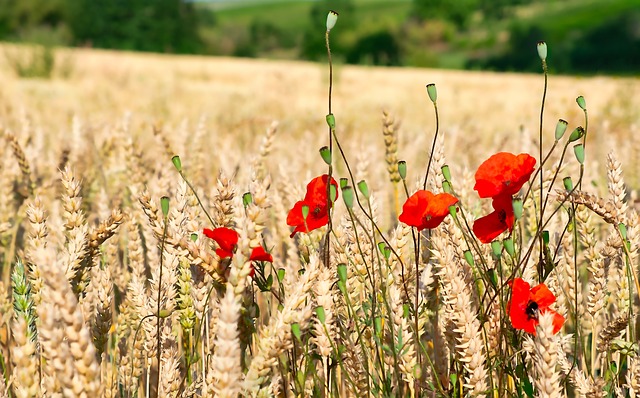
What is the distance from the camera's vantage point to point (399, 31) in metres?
56.4

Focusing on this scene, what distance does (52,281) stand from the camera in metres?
0.74

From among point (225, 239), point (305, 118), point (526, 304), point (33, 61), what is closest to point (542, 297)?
point (526, 304)

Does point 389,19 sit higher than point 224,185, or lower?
higher

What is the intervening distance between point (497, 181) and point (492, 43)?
56733 millimetres

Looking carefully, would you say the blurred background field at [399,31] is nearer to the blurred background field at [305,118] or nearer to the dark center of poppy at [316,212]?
the blurred background field at [305,118]

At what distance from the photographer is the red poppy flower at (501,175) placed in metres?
1.14

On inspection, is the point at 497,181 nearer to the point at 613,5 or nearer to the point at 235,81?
the point at 235,81

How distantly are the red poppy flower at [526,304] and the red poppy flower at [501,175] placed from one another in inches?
5.8

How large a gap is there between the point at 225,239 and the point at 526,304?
0.47 metres

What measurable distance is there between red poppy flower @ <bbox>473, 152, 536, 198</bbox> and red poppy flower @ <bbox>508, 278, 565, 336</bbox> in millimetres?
147

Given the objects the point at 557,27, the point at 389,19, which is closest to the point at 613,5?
the point at 557,27

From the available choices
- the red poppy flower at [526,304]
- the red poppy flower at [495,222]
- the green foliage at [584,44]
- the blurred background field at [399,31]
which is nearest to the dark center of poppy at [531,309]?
the red poppy flower at [526,304]

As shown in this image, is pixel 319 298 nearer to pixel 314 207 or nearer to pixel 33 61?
pixel 314 207

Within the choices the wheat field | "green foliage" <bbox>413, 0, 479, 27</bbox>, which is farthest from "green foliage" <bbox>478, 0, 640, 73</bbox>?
the wheat field
